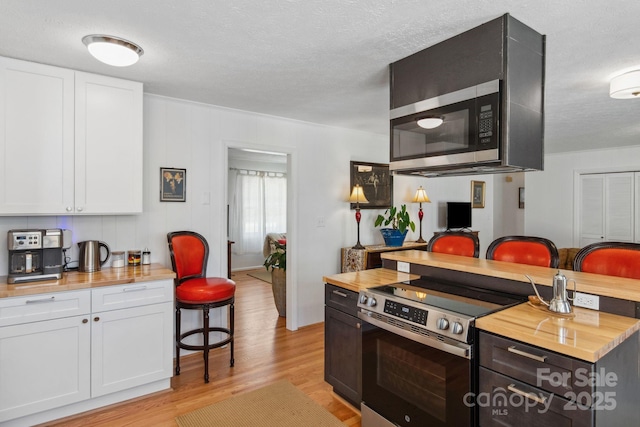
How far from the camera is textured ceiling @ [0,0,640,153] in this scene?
67.2 inches

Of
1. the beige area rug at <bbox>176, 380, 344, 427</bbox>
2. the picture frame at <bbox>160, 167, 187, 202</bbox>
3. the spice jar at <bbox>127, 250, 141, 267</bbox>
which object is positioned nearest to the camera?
the beige area rug at <bbox>176, 380, 344, 427</bbox>

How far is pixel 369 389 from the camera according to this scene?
2143 mm

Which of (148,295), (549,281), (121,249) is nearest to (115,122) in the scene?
(121,249)

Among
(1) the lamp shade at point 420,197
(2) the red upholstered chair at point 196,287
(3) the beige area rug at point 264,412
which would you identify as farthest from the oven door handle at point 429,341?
(1) the lamp shade at point 420,197

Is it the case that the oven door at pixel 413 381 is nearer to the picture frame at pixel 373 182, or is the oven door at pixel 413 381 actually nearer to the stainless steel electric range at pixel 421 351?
the stainless steel electric range at pixel 421 351

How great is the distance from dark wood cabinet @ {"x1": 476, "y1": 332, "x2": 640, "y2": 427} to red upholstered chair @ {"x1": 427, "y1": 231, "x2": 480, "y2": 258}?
1.55 m

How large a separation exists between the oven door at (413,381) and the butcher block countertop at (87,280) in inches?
64.0

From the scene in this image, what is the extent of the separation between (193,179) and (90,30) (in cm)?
156

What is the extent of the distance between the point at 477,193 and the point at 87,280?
19.9 ft

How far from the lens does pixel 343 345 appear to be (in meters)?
2.39

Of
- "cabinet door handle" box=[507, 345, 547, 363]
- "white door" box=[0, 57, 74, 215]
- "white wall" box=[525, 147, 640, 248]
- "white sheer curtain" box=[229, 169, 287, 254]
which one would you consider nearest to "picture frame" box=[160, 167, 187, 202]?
"white door" box=[0, 57, 74, 215]

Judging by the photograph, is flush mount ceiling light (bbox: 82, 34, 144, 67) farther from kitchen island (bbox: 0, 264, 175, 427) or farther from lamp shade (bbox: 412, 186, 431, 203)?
lamp shade (bbox: 412, 186, 431, 203)

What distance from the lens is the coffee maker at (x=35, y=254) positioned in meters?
2.33

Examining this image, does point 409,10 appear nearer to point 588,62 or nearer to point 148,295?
point 588,62
